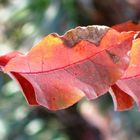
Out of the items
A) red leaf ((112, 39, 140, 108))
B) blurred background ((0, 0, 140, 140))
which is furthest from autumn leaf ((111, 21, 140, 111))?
blurred background ((0, 0, 140, 140))

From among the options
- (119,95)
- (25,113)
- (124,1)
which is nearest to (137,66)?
(119,95)

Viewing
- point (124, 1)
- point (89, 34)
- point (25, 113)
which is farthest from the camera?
point (124, 1)

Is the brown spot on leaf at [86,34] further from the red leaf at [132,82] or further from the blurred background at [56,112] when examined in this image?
the blurred background at [56,112]

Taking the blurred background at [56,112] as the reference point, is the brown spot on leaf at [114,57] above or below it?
above

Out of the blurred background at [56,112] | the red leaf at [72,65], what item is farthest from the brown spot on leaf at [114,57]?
the blurred background at [56,112]

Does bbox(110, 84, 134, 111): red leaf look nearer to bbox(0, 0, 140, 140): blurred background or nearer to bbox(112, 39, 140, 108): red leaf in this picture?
bbox(112, 39, 140, 108): red leaf

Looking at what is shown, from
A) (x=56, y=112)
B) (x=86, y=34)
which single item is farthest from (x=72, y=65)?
(x=56, y=112)

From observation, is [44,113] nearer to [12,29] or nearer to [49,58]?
[12,29]
